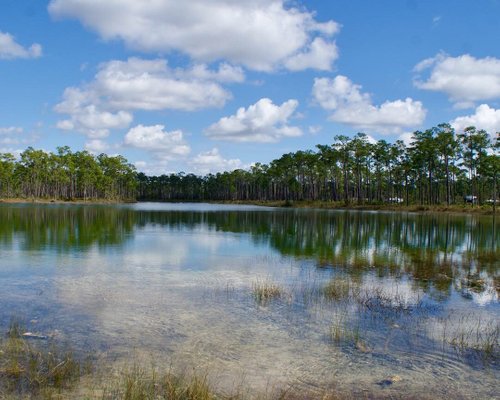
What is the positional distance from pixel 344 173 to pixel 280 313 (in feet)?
394

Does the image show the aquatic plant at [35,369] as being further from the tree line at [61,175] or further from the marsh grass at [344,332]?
the tree line at [61,175]

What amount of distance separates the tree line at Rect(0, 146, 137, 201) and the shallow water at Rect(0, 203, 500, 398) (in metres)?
127

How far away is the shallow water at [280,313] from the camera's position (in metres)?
9.54

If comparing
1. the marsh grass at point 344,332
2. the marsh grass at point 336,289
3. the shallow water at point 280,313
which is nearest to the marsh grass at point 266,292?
the shallow water at point 280,313

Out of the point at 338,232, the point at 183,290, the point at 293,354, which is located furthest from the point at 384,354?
the point at 338,232

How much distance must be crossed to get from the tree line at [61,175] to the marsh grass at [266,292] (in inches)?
5477

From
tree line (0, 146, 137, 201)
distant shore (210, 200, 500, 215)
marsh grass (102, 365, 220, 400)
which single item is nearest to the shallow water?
marsh grass (102, 365, 220, 400)

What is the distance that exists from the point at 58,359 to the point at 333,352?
20.0 feet

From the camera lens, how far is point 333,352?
1062cm

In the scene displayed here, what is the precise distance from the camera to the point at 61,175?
147125 mm

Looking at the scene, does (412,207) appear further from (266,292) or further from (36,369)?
(36,369)

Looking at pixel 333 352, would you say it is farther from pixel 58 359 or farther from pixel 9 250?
pixel 9 250

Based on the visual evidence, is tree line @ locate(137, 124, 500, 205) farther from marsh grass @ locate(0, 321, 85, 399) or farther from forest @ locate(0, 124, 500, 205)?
marsh grass @ locate(0, 321, 85, 399)

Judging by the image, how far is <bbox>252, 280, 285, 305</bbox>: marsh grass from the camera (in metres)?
15.8
